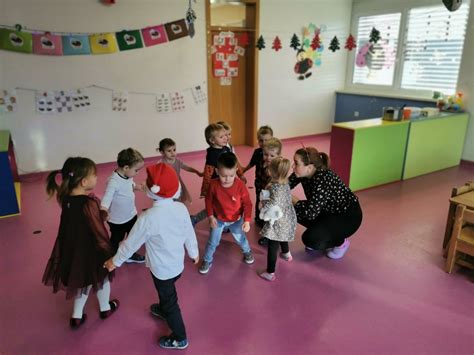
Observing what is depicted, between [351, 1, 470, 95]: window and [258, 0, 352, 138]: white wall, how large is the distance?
43 centimetres

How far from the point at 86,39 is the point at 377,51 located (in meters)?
4.66

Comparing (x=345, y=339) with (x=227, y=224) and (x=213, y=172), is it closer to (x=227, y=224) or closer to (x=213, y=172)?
(x=227, y=224)

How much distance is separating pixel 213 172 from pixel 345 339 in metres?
1.48

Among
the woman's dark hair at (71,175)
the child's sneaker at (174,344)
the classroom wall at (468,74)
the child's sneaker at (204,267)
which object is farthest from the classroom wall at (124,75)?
the child's sneaker at (174,344)

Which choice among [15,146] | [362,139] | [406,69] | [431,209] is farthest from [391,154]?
[15,146]

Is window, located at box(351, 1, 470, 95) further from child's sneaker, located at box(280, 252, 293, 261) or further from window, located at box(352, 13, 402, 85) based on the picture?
child's sneaker, located at box(280, 252, 293, 261)

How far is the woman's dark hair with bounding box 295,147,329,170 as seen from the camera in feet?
8.21

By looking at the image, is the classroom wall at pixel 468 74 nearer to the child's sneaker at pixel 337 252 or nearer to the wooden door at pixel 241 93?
the wooden door at pixel 241 93

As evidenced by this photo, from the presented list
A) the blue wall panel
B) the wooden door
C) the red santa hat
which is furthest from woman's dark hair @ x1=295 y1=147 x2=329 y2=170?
the blue wall panel

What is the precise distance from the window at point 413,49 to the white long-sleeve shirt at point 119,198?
5.02 m

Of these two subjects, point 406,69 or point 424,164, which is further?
point 406,69

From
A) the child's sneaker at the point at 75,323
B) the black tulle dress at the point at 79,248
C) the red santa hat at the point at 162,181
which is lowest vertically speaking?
the child's sneaker at the point at 75,323

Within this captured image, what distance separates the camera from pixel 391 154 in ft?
14.3

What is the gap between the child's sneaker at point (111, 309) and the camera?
6.97 ft
